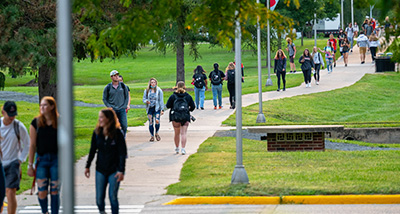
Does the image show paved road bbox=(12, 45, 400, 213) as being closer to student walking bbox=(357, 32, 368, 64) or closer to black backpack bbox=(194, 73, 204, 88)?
black backpack bbox=(194, 73, 204, 88)

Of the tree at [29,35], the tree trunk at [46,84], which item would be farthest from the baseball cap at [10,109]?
the tree trunk at [46,84]

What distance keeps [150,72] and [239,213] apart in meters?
52.4

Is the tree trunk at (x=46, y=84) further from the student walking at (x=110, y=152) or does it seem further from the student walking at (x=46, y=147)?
the student walking at (x=110, y=152)

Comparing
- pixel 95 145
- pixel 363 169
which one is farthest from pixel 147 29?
pixel 363 169

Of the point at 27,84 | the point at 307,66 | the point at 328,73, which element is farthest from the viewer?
the point at 27,84

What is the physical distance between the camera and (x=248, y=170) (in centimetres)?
1377

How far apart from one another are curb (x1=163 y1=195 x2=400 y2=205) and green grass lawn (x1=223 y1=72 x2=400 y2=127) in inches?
447

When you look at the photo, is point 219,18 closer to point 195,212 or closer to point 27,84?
point 195,212

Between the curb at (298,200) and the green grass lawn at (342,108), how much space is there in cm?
1136

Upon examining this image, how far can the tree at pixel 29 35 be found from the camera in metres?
16.2

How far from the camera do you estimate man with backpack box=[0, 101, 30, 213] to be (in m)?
9.33

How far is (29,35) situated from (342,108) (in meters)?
15.8

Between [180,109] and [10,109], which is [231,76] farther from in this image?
[10,109]

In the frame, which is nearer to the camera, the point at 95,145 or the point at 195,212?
the point at 95,145
